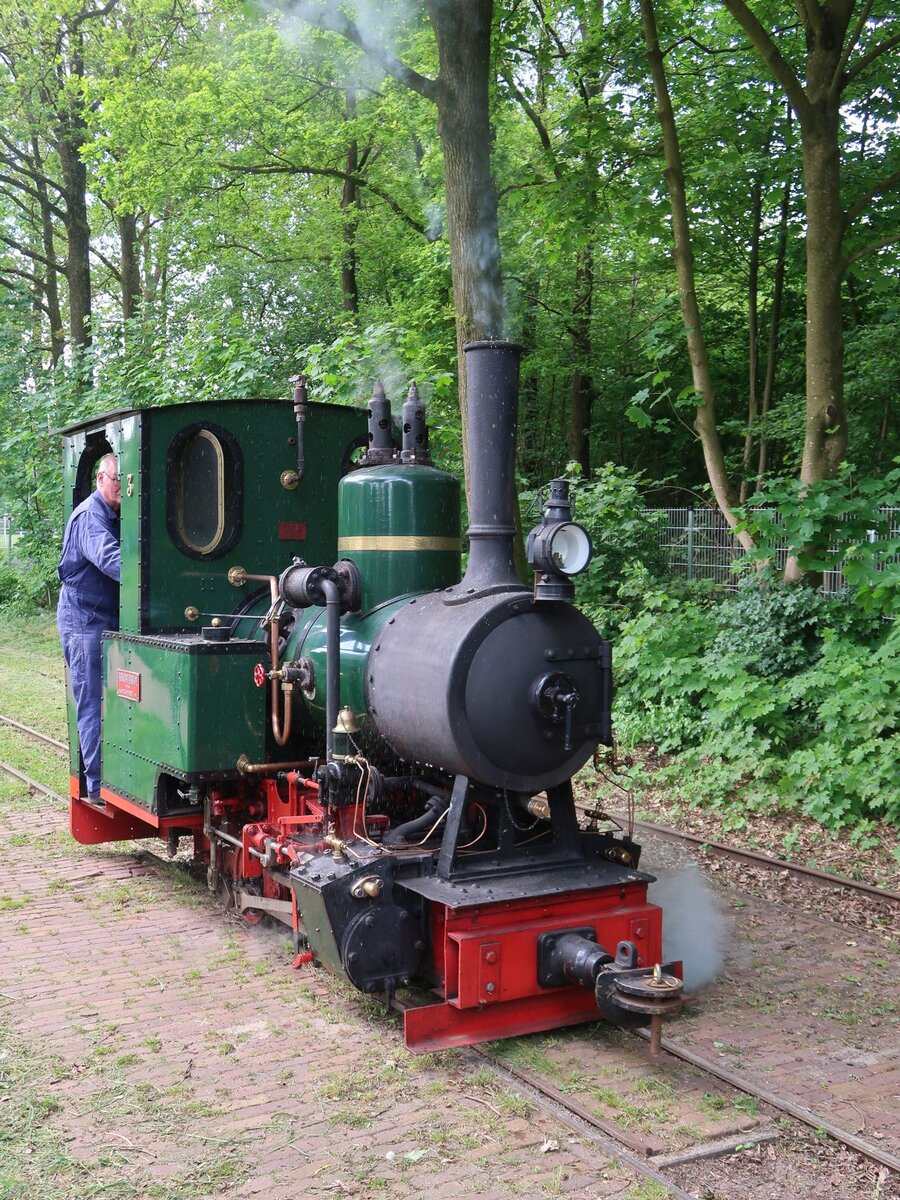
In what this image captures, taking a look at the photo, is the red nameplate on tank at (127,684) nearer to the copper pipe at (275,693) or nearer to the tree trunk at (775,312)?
the copper pipe at (275,693)

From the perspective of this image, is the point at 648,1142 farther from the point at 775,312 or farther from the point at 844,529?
the point at 775,312

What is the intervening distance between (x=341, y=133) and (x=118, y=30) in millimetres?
4105

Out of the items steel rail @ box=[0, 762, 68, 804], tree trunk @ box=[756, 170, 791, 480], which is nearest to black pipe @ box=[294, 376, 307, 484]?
steel rail @ box=[0, 762, 68, 804]

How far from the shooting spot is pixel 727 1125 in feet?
12.0

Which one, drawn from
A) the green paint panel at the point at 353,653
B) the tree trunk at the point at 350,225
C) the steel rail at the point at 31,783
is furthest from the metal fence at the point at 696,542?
the tree trunk at the point at 350,225

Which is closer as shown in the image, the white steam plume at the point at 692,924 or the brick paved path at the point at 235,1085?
the brick paved path at the point at 235,1085

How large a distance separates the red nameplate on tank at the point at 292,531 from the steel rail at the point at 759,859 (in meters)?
2.34

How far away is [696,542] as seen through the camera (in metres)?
13.1

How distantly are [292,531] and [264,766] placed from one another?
1417mm

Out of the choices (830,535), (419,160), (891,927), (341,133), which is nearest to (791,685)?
(830,535)

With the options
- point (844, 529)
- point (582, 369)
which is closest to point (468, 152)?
point (844, 529)

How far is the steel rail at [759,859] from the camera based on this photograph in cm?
628

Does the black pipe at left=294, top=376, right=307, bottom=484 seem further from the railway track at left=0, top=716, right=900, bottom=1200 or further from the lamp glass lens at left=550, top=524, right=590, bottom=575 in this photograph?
the railway track at left=0, top=716, right=900, bottom=1200

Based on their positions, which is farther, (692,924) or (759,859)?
(759,859)
